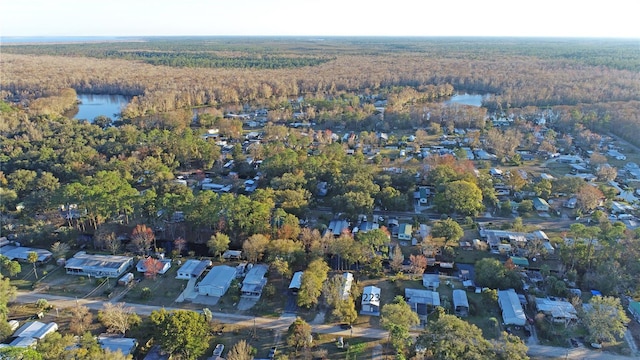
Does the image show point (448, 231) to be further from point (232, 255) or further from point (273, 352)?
point (232, 255)

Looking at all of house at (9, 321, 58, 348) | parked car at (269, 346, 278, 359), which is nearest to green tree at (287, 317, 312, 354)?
parked car at (269, 346, 278, 359)

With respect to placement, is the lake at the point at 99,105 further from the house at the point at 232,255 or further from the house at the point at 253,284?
the house at the point at 253,284

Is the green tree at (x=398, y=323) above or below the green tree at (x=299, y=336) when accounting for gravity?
above

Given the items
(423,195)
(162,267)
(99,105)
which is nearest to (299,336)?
(162,267)

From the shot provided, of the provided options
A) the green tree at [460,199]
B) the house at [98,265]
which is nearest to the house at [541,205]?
the green tree at [460,199]

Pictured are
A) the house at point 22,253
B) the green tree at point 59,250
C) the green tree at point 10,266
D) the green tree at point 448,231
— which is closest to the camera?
the green tree at point 10,266

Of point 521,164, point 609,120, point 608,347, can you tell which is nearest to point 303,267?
point 608,347

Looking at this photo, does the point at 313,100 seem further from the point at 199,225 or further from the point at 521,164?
the point at 199,225

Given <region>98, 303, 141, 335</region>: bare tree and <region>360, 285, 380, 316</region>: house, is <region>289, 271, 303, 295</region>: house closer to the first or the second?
<region>360, 285, 380, 316</region>: house
